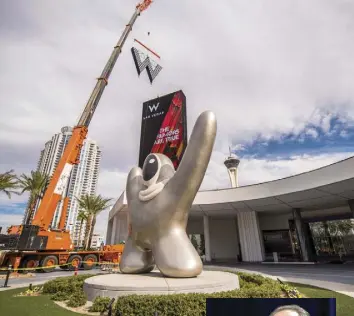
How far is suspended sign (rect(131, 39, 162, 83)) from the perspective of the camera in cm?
2457

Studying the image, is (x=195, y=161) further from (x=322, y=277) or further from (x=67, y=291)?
(x=322, y=277)

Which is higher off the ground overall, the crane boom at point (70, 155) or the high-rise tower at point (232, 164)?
the high-rise tower at point (232, 164)

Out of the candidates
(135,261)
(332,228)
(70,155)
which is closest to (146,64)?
(70,155)

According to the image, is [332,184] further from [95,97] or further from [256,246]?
[95,97]

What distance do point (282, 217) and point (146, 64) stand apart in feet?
76.1

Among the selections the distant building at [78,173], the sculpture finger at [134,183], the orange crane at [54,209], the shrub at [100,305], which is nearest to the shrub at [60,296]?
the shrub at [100,305]

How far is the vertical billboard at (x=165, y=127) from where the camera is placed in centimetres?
2722

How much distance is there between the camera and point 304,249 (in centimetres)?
2178

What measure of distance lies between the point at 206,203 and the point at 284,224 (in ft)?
38.8

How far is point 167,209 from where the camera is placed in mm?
7918

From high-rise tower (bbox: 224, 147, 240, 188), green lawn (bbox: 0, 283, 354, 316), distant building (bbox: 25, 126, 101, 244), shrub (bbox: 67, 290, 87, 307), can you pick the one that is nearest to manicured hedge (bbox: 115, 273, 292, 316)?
green lawn (bbox: 0, 283, 354, 316)

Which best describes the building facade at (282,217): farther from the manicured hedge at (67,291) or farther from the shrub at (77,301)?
the shrub at (77,301)

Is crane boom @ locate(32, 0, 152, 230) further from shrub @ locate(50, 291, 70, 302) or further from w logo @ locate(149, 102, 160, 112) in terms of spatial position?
w logo @ locate(149, 102, 160, 112)

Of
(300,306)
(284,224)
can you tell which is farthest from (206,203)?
(300,306)
